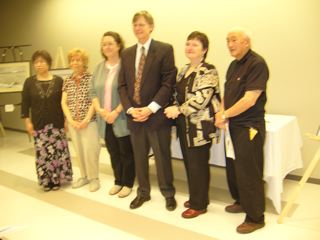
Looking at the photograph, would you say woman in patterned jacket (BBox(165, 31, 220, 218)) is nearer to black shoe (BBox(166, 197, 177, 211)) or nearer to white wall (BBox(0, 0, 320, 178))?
black shoe (BBox(166, 197, 177, 211))

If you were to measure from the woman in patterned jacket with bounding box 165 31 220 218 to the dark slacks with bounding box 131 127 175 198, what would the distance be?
182 mm

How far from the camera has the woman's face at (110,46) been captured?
3056mm

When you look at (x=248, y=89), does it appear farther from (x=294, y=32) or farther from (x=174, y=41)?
(x=174, y=41)

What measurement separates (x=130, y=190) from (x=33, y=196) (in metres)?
0.96

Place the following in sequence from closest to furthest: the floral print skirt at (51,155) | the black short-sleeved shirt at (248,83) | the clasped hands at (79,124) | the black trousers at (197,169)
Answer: the black short-sleeved shirt at (248,83)
the black trousers at (197,169)
the clasped hands at (79,124)
the floral print skirt at (51,155)

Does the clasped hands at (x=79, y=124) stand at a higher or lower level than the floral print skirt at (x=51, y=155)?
higher

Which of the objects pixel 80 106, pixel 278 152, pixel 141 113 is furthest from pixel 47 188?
pixel 278 152

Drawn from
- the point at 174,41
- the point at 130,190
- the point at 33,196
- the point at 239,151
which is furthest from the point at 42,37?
the point at 239,151

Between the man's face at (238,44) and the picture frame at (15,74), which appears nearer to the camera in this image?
the man's face at (238,44)

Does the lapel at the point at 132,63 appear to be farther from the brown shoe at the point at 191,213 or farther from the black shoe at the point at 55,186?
the black shoe at the point at 55,186

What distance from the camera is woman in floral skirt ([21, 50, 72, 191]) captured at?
3.37 meters

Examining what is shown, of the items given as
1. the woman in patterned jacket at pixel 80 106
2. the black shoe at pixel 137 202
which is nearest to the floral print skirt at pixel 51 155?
the woman in patterned jacket at pixel 80 106

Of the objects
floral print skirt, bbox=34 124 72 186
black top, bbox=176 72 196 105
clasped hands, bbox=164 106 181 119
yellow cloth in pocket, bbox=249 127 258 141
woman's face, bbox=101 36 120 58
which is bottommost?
floral print skirt, bbox=34 124 72 186

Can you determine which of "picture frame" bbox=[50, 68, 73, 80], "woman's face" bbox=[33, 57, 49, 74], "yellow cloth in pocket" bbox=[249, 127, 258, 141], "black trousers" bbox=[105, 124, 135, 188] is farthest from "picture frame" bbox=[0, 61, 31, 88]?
"yellow cloth in pocket" bbox=[249, 127, 258, 141]
